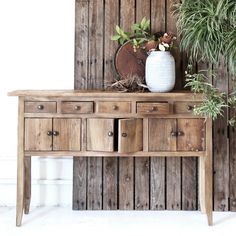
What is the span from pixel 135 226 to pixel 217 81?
4.38 feet

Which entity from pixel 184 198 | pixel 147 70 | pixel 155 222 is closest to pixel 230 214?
pixel 184 198

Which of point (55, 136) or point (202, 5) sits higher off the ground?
point (202, 5)

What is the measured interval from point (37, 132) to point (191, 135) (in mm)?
1099

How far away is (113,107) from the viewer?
10.1ft

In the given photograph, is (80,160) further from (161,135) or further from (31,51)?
(31,51)

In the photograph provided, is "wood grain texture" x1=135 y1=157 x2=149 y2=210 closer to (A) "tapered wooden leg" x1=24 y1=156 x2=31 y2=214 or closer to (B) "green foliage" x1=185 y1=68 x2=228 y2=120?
(B) "green foliage" x1=185 y1=68 x2=228 y2=120

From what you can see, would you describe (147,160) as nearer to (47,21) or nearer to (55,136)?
(55,136)

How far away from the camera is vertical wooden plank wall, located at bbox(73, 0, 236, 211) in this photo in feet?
11.6

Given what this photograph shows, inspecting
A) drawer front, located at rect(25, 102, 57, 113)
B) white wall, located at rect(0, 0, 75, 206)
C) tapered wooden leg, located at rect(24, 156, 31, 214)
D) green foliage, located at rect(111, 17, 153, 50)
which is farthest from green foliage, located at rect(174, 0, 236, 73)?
tapered wooden leg, located at rect(24, 156, 31, 214)

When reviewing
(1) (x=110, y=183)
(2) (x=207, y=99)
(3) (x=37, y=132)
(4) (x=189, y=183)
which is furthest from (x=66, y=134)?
(4) (x=189, y=183)

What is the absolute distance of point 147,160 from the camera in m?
3.57

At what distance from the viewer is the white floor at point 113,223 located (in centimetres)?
302

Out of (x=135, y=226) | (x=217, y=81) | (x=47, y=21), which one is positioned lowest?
(x=135, y=226)

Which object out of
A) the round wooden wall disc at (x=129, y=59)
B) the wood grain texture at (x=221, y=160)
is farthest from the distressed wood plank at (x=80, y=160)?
the wood grain texture at (x=221, y=160)
